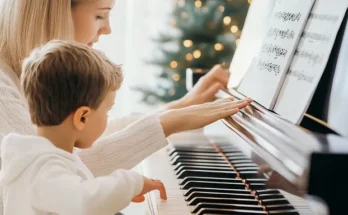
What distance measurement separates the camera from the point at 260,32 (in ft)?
6.50

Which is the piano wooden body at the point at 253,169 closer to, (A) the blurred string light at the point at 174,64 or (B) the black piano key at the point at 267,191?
(B) the black piano key at the point at 267,191

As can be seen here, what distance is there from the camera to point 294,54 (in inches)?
60.5

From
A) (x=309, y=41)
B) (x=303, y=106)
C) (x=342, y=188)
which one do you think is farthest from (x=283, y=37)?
(x=342, y=188)

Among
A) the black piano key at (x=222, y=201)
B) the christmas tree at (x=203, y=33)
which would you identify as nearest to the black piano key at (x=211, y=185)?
the black piano key at (x=222, y=201)

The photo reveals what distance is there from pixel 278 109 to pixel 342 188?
0.64 meters

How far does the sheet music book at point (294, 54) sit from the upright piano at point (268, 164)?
0.16ft

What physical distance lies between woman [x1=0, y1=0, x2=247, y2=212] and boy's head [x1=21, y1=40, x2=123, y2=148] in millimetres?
256

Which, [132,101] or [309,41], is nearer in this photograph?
[309,41]

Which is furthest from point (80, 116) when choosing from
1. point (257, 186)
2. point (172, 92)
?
point (172, 92)

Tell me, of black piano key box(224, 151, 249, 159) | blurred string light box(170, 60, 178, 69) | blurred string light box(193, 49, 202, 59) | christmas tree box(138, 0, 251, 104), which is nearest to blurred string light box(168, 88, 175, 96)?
christmas tree box(138, 0, 251, 104)

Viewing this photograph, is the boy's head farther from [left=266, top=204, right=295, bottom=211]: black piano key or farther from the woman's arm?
[left=266, top=204, right=295, bottom=211]: black piano key

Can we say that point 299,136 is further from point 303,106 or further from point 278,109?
point 278,109

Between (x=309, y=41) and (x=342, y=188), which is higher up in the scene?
(x=309, y=41)

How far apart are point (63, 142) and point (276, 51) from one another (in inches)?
25.6
